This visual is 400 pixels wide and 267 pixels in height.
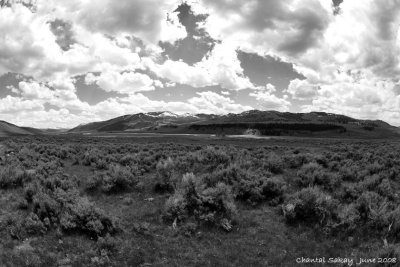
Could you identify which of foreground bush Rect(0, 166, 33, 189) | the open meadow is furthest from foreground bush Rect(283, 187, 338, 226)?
foreground bush Rect(0, 166, 33, 189)

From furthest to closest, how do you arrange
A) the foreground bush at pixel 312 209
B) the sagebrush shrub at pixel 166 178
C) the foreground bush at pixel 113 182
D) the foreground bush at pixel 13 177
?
the foreground bush at pixel 113 182 → the sagebrush shrub at pixel 166 178 → the foreground bush at pixel 13 177 → the foreground bush at pixel 312 209

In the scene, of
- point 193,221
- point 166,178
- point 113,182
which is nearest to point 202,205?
point 193,221

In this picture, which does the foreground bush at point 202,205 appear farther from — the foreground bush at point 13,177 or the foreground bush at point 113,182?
the foreground bush at point 13,177

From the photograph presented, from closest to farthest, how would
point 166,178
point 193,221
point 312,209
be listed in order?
point 193,221, point 312,209, point 166,178

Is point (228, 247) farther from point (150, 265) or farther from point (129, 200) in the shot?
point (129, 200)

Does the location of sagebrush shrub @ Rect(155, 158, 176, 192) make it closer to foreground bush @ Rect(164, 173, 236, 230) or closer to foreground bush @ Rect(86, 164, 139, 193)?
foreground bush @ Rect(86, 164, 139, 193)

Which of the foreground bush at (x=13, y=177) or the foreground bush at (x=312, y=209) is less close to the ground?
the foreground bush at (x=13, y=177)

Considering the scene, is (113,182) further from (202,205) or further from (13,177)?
(202,205)

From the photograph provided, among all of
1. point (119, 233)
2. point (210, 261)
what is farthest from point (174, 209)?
point (210, 261)

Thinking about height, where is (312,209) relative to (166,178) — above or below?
below

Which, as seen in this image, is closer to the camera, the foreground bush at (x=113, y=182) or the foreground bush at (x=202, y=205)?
the foreground bush at (x=202, y=205)

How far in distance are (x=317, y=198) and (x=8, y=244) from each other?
10711 mm

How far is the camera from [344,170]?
58.4 ft

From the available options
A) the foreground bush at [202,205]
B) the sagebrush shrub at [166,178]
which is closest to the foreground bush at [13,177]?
the sagebrush shrub at [166,178]
